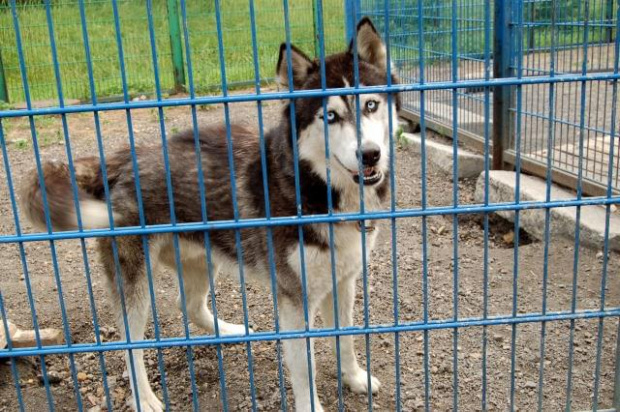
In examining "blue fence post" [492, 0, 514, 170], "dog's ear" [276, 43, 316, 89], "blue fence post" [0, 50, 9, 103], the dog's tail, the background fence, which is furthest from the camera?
"blue fence post" [0, 50, 9, 103]

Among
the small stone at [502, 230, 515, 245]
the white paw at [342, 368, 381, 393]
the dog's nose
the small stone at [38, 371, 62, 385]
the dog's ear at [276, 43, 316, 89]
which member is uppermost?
the dog's ear at [276, 43, 316, 89]

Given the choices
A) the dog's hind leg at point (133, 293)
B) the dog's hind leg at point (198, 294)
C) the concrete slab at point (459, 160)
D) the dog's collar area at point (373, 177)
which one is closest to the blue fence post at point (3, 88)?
the concrete slab at point (459, 160)

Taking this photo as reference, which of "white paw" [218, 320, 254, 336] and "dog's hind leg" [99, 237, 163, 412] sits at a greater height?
"dog's hind leg" [99, 237, 163, 412]

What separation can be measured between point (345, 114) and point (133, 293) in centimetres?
138

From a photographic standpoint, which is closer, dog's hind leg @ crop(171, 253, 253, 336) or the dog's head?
the dog's head

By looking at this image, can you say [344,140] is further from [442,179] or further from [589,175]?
[442,179]

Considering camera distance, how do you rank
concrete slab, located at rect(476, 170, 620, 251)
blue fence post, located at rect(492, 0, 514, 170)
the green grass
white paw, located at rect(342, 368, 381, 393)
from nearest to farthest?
white paw, located at rect(342, 368, 381, 393)
concrete slab, located at rect(476, 170, 620, 251)
blue fence post, located at rect(492, 0, 514, 170)
the green grass

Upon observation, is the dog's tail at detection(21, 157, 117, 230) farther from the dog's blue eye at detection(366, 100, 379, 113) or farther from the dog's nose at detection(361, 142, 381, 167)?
the dog's blue eye at detection(366, 100, 379, 113)

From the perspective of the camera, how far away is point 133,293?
10.2ft

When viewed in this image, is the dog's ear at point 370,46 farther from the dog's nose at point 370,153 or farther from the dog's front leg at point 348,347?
the dog's front leg at point 348,347

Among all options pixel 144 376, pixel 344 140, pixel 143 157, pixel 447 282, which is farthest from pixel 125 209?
pixel 447 282

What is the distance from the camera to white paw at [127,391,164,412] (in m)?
3.17

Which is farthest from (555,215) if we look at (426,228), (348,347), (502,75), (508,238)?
(348,347)

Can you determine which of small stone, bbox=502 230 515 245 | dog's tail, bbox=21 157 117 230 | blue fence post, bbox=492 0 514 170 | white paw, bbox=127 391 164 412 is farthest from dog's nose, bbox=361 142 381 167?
blue fence post, bbox=492 0 514 170
